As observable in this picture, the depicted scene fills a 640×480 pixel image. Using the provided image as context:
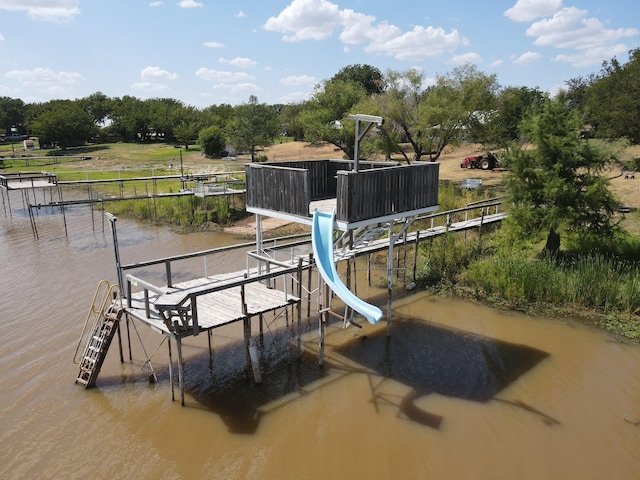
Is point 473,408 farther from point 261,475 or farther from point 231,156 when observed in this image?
point 231,156

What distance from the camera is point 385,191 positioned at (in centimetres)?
1490

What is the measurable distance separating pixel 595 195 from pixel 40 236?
2903 cm

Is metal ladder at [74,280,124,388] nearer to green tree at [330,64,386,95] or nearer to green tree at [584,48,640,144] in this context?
green tree at [584,48,640,144]

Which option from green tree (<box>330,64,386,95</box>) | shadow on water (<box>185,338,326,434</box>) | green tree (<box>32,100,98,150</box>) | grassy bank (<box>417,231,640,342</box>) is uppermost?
green tree (<box>330,64,386,95</box>)

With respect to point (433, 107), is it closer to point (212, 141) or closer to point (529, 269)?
point (529, 269)

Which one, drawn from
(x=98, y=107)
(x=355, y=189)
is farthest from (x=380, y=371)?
(x=98, y=107)

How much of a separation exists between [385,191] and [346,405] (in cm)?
599

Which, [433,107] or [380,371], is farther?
[433,107]

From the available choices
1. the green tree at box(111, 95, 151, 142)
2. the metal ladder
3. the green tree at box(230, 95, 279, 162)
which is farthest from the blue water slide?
the green tree at box(111, 95, 151, 142)

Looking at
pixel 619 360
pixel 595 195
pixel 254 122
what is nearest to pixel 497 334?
pixel 619 360

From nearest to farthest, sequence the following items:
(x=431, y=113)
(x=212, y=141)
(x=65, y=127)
Result: (x=431, y=113) < (x=212, y=141) < (x=65, y=127)

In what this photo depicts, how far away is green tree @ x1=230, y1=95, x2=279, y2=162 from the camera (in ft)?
182

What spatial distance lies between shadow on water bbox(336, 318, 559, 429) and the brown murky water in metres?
0.06

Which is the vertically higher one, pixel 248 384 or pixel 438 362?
pixel 248 384
